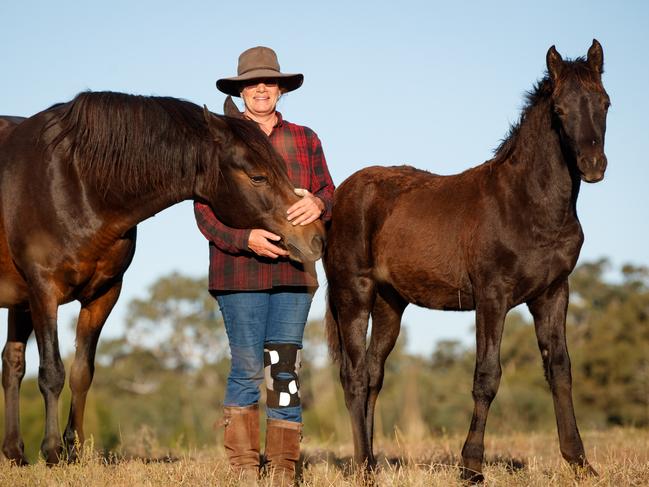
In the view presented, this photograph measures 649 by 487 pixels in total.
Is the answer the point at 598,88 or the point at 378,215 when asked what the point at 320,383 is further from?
the point at 598,88

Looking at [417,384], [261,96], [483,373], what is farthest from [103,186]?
[417,384]

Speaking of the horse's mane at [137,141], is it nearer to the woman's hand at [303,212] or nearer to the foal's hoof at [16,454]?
the woman's hand at [303,212]

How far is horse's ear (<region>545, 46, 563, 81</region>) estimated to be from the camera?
6118 mm

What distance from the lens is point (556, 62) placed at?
241 inches

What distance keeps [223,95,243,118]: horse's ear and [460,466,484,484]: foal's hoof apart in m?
2.87

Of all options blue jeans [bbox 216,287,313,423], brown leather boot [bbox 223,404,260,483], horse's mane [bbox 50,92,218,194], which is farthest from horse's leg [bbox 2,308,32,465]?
blue jeans [bbox 216,287,313,423]

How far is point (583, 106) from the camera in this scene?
584 cm

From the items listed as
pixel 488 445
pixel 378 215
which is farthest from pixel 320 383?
pixel 378 215

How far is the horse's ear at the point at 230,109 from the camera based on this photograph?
19.7ft

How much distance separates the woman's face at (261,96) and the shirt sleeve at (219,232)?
764 mm

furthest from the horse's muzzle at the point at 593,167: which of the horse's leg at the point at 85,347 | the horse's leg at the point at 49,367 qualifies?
the horse's leg at the point at 49,367

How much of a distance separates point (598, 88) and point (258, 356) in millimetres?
2966

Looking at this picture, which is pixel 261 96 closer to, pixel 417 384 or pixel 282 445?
pixel 282 445

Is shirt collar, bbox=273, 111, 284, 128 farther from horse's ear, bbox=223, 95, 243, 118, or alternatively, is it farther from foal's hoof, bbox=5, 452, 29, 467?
foal's hoof, bbox=5, 452, 29, 467
